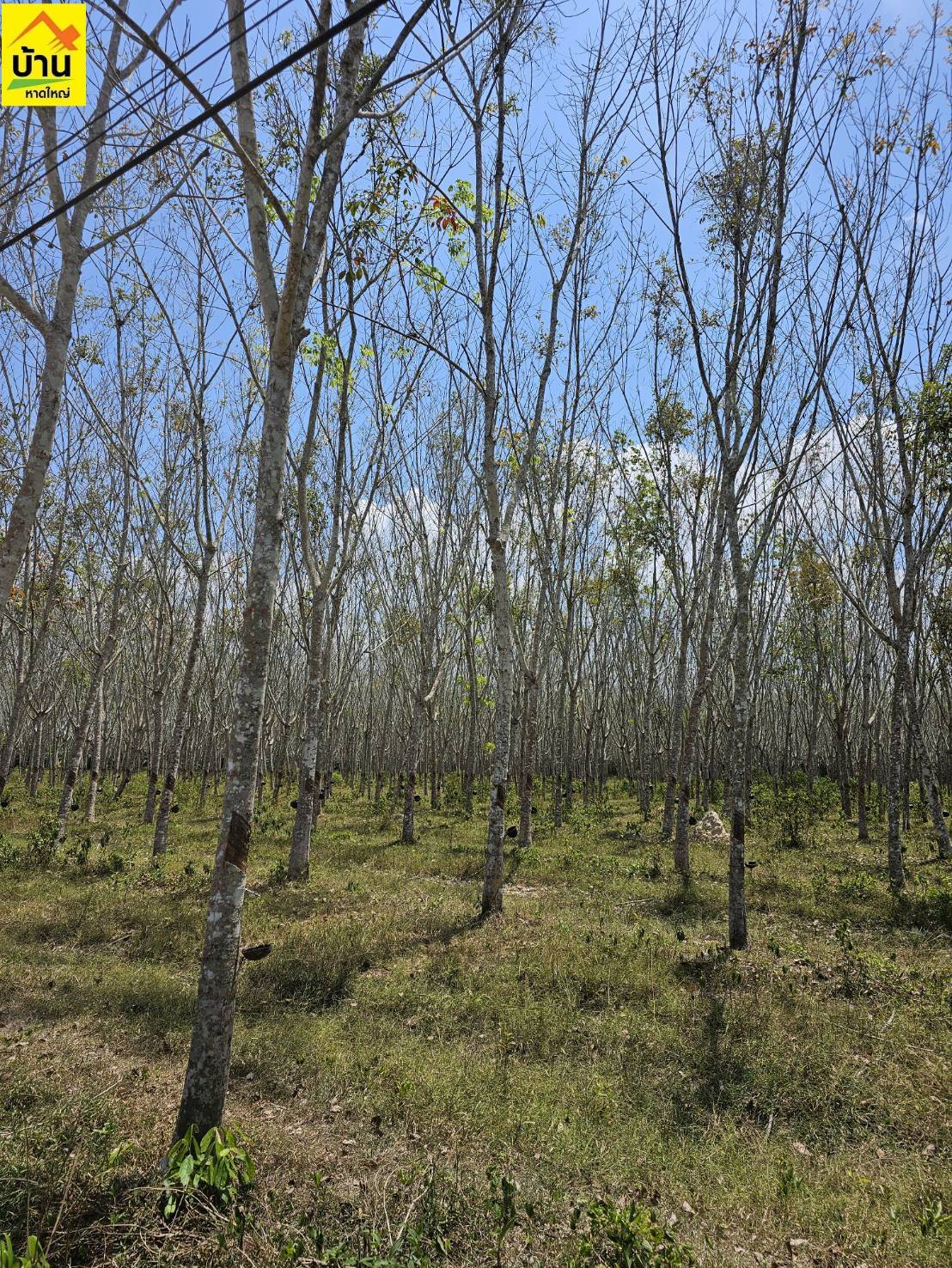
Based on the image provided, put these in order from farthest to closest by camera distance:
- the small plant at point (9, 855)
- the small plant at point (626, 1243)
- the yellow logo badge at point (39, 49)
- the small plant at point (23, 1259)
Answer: the small plant at point (9, 855) < the yellow logo badge at point (39, 49) < the small plant at point (626, 1243) < the small plant at point (23, 1259)

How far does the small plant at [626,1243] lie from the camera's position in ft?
8.89

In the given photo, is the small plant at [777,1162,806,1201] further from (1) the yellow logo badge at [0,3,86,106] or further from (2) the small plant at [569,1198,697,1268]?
(1) the yellow logo badge at [0,3,86,106]

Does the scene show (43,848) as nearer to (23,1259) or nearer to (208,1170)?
(208,1170)

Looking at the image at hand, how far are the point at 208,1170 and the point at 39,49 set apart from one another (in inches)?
285

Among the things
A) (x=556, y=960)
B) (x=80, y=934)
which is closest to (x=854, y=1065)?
(x=556, y=960)

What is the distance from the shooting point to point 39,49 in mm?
5043

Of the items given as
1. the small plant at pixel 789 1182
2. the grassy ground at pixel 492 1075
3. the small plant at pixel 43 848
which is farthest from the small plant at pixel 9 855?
the small plant at pixel 789 1182

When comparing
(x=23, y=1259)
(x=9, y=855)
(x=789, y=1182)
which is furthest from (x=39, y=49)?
(x=9, y=855)

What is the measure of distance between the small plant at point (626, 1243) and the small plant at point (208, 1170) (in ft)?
4.89

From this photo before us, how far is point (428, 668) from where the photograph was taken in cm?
1371

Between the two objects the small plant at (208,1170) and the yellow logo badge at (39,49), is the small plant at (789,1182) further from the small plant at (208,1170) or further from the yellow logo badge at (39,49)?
the yellow logo badge at (39,49)

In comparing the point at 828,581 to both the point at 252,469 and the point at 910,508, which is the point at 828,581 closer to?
the point at 910,508

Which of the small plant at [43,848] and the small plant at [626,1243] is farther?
the small plant at [43,848]

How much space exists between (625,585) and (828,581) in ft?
14.7
